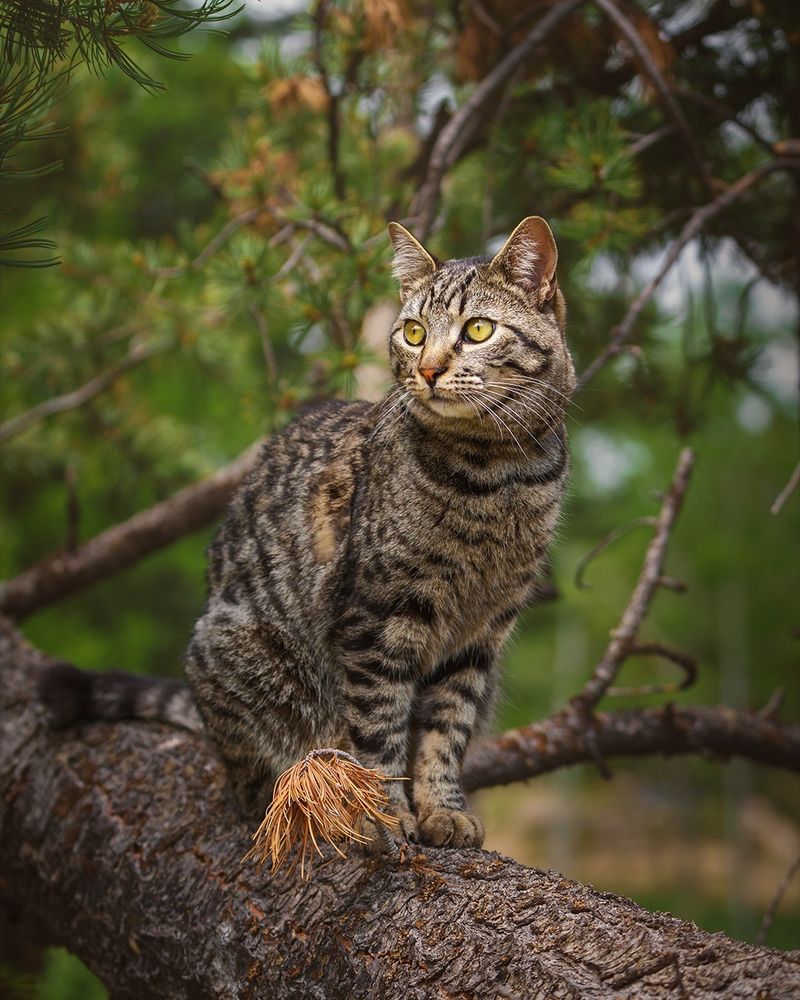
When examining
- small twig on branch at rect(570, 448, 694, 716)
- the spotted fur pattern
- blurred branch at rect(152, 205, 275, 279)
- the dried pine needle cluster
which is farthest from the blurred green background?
the dried pine needle cluster

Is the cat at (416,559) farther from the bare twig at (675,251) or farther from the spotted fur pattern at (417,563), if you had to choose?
the bare twig at (675,251)

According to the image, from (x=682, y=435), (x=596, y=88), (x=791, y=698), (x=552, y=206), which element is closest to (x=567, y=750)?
(x=682, y=435)

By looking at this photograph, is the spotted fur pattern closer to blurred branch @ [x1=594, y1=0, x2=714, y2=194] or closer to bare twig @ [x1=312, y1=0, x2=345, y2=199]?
blurred branch @ [x1=594, y1=0, x2=714, y2=194]

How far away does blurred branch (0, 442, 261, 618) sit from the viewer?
13.5ft

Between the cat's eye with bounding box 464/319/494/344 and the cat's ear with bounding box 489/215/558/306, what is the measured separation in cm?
16

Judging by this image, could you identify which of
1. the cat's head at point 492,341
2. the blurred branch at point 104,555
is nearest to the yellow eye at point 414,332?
the cat's head at point 492,341

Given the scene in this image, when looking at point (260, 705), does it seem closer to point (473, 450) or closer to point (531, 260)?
point (473, 450)

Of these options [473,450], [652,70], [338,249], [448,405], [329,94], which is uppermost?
[652,70]

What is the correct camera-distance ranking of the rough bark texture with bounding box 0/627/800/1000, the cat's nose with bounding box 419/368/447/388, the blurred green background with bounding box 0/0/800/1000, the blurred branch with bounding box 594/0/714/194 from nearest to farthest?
the rough bark texture with bounding box 0/627/800/1000 → the cat's nose with bounding box 419/368/447/388 → the blurred branch with bounding box 594/0/714/194 → the blurred green background with bounding box 0/0/800/1000

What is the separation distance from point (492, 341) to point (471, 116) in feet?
4.33

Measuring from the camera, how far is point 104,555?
423 centimetres

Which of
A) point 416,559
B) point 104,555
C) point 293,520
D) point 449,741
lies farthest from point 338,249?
point 104,555

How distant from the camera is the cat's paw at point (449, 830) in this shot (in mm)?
2215

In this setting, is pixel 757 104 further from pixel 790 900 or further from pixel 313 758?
pixel 790 900
